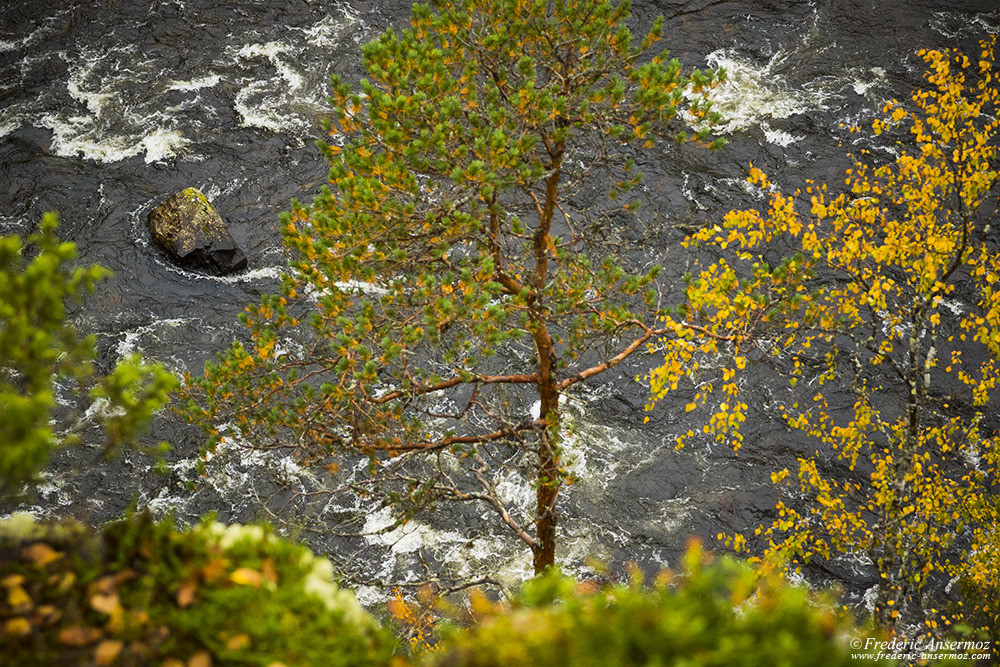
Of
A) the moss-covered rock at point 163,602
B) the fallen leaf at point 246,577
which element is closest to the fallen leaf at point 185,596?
the moss-covered rock at point 163,602

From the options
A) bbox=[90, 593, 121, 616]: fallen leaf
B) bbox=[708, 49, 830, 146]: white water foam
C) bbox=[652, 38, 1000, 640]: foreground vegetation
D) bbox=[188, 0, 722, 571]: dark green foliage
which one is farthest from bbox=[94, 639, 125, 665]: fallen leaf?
bbox=[708, 49, 830, 146]: white water foam

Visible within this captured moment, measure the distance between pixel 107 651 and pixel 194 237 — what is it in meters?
13.0

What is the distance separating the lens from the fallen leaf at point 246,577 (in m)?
3.35

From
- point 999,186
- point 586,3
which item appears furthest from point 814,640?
point 999,186

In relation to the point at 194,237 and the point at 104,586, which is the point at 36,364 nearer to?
the point at 104,586

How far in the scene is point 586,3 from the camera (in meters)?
6.52

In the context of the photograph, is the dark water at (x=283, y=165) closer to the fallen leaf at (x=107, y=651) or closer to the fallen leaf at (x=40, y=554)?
the fallen leaf at (x=40, y=554)

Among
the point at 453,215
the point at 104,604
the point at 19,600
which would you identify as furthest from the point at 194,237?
the point at 104,604

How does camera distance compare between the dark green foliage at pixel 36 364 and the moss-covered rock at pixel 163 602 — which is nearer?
the dark green foliage at pixel 36 364

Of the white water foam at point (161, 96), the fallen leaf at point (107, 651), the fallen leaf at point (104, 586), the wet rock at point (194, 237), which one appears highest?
the white water foam at point (161, 96)

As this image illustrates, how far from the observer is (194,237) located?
585 inches

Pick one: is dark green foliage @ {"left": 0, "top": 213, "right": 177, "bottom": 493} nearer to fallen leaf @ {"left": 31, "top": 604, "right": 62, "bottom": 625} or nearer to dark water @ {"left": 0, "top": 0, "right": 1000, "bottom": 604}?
fallen leaf @ {"left": 31, "top": 604, "right": 62, "bottom": 625}

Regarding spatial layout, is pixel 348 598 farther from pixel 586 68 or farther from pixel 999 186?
pixel 999 186

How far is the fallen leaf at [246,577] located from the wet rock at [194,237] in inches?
490
